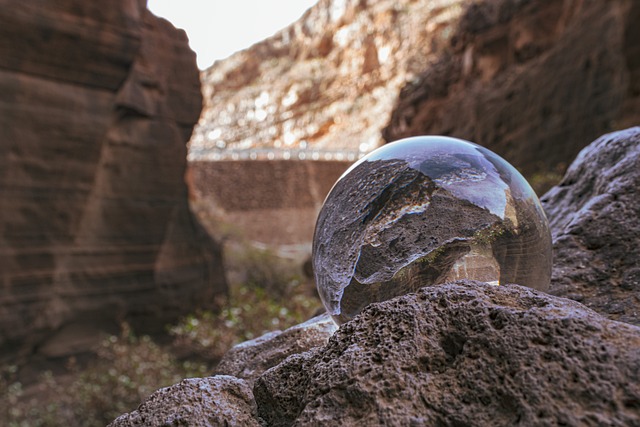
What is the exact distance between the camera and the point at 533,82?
8.21 metres

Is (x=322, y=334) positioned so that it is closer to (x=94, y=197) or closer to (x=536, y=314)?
(x=536, y=314)

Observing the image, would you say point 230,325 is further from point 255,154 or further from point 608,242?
point 255,154

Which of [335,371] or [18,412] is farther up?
[335,371]

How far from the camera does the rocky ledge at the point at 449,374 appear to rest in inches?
34.8

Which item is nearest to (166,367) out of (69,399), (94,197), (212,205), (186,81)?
(69,399)

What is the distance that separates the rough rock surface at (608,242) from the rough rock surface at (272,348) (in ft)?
2.50

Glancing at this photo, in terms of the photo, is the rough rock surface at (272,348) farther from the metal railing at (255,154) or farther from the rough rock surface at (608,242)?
the metal railing at (255,154)

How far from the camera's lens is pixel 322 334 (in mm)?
1832

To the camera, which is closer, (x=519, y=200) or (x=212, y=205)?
(x=519, y=200)

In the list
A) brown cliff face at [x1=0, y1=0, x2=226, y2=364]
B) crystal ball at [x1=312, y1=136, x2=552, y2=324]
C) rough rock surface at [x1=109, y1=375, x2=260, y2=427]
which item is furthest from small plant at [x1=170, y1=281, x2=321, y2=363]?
rough rock surface at [x1=109, y1=375, x2=260, y2=427]

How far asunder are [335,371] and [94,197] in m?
6.88

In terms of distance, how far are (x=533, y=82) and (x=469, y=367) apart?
8.07 meters

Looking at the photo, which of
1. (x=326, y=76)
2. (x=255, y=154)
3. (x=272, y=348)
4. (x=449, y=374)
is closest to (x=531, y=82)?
(x=272, y=348)

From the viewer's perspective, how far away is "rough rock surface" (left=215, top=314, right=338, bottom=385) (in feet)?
5.78
